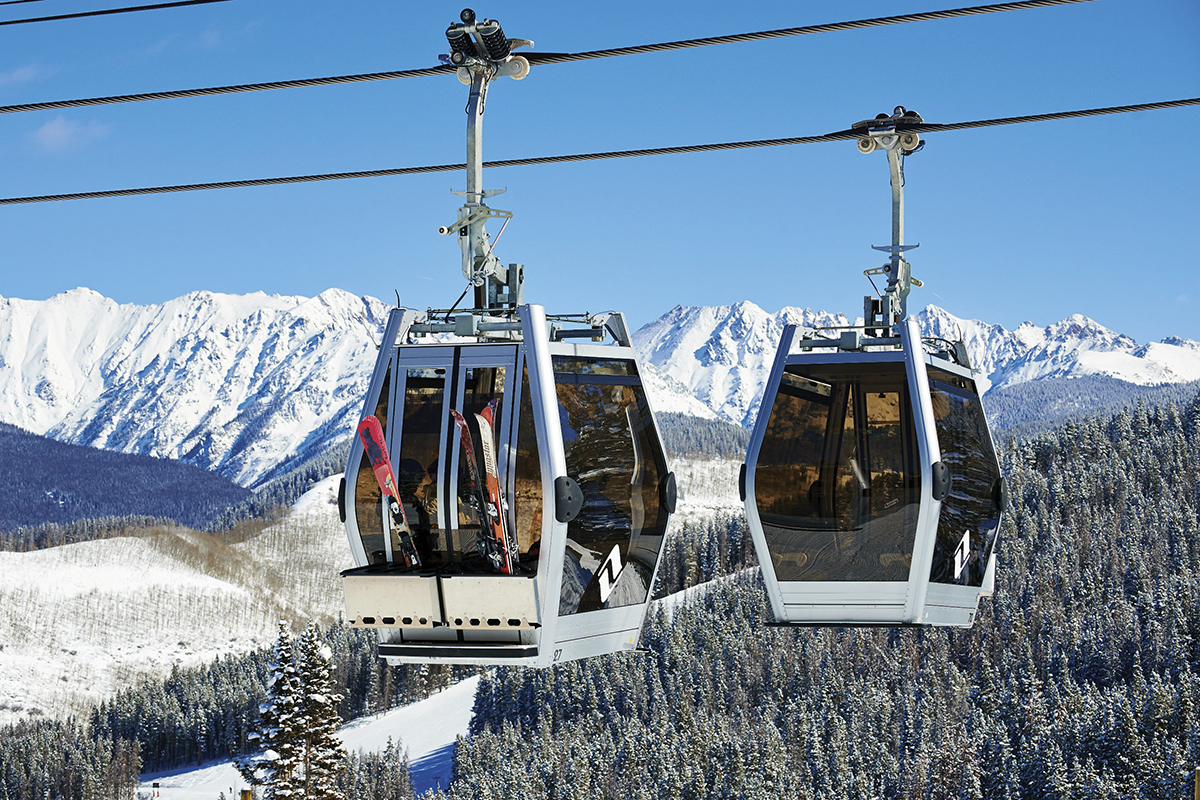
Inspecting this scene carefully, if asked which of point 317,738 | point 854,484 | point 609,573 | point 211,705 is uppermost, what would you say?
point 854,484

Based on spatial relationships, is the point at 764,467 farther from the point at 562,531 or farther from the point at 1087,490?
the point at 1087,490

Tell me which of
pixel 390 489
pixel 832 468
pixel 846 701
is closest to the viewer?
pixel 390 489

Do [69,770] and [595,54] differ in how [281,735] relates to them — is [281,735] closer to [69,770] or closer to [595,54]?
[595,54]

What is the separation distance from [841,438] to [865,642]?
158915 mm

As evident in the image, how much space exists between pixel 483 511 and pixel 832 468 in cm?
382

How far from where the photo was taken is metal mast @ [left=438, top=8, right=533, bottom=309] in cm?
972

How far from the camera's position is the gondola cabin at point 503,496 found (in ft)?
30.6

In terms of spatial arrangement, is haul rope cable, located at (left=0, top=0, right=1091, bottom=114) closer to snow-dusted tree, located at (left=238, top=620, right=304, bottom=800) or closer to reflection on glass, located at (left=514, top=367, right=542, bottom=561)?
reflection on glass, located at (left=514, top=367, right=542, bottom=561)

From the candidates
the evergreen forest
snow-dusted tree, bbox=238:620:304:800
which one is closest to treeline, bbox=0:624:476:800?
the evergreen forest

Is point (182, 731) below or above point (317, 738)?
below

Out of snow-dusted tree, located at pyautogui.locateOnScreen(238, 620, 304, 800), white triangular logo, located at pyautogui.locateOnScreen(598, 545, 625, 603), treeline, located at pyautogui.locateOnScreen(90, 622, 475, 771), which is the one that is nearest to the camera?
white triangular logo, located at pyautogui.locateOnScreen(598, 545, 625, 603)

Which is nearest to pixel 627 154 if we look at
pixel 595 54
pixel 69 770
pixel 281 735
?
pixel 595 54

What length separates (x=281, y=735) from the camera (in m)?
40.6

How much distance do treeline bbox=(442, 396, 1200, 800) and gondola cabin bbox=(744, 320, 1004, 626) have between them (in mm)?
80791
